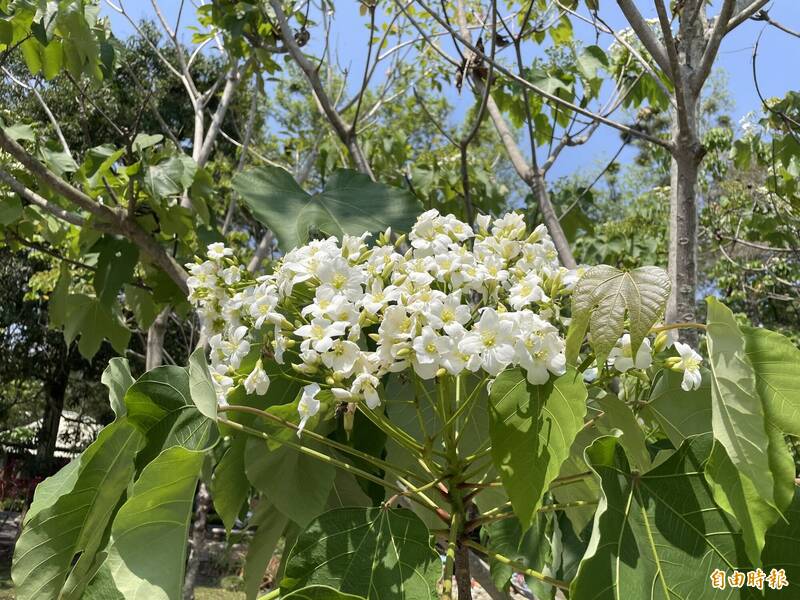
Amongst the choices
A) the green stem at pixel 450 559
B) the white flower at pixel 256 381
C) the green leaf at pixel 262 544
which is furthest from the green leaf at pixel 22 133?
the green stem at pixel 450 559

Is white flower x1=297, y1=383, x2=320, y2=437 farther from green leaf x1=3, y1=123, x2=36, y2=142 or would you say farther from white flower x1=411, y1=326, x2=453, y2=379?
green leaf x1=3, y1=123, x2=36, y2=142

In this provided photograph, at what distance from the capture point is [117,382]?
859 mm

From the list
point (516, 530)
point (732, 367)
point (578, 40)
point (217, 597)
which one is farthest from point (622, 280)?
point (217, 597)

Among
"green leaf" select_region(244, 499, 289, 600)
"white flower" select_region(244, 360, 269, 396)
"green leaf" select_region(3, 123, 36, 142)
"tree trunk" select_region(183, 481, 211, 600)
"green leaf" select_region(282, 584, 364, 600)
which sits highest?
"green leaf" select_region(3, 123, 36, 142)

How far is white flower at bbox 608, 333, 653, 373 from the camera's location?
0.69 metres

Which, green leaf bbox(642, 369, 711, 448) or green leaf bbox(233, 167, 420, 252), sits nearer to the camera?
green leaf bbox(642, 369, 711, 448)

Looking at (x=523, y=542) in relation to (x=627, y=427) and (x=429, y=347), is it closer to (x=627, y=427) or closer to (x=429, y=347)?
(x=627, y=427)

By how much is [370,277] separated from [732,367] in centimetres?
37

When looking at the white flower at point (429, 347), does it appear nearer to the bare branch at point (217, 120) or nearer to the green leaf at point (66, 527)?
the green leaf at point (66, 527)

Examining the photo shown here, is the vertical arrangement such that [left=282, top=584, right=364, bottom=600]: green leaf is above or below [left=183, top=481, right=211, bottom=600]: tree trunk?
above

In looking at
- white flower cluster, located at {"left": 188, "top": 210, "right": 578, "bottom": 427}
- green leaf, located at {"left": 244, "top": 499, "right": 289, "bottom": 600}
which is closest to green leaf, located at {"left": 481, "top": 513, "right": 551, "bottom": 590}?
green leaf, located at {"left": 244, "top": 499, "right": 289, "bottom": 600}

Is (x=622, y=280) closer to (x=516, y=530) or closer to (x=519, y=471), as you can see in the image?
(x=519, y=471)

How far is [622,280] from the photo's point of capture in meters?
0.64

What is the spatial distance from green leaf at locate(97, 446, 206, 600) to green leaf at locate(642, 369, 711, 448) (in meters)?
0.49
